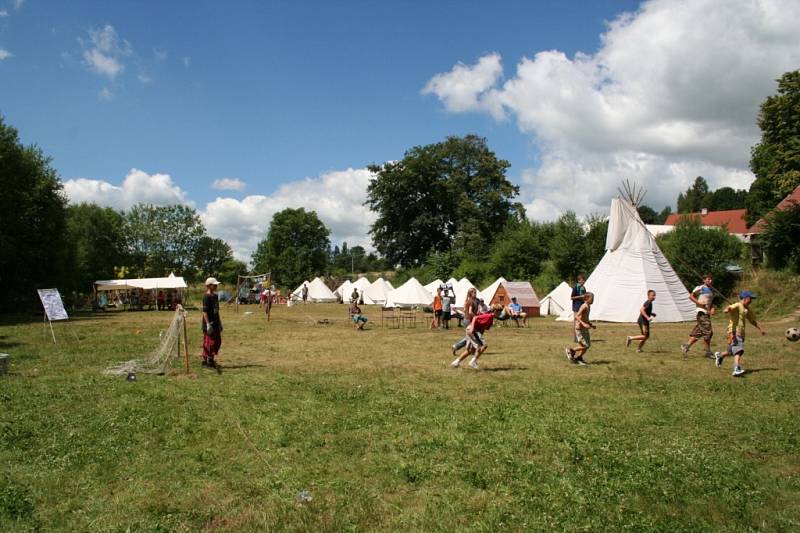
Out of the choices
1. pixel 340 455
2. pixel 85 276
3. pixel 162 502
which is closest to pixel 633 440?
pixel 340 455

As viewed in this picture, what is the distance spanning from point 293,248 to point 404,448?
248ft

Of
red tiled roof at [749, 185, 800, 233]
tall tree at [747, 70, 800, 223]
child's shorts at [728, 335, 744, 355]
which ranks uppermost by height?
tall tree at [747, 70, 800, 223]

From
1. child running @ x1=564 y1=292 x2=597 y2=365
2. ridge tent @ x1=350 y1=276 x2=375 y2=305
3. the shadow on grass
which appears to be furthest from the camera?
ridge tent @ x1=350 y1=276 x2=375 y2=305

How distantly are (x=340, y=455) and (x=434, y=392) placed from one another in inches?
146

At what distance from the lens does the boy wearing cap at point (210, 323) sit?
12164 mm

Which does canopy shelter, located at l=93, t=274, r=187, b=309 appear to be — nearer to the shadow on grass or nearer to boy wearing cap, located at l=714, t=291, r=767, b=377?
boy wearing cap, located at l=714, t=291, r=767, b=377

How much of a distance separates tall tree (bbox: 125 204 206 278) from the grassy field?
69.2 m

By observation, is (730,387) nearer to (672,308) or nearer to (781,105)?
(672,308)

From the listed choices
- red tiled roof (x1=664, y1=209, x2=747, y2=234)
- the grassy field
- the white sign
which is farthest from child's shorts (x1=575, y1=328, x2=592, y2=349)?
red tiled roof (x1=664, y1=209, x2=747, y2=234)

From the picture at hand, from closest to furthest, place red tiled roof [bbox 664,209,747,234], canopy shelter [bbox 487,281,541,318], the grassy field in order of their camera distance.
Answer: the grassy field → canopy shelter [bbox 487,281,541,318] → red tiled roof [bbox 664,209,747,234]

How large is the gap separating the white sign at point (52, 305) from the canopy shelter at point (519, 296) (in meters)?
21.4

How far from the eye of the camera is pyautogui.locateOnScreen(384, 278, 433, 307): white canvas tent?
1630 inches

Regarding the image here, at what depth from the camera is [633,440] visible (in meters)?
6.77

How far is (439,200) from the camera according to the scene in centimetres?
6006
